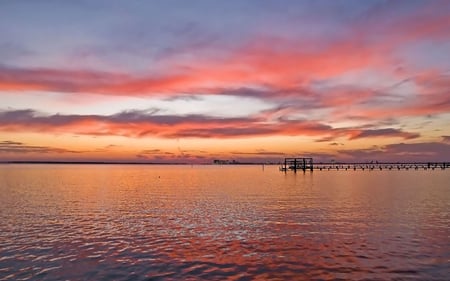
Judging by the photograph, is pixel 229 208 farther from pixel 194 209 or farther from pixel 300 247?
pixel 300 247

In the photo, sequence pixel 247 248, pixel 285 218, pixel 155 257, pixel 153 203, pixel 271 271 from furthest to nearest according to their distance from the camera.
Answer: pixel 153 203
pixel 285 218
pixel 247 248
pixel 155 257
pixel 271 271

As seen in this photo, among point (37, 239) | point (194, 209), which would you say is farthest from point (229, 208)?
point (37, 239)

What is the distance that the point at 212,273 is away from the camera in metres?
19.1

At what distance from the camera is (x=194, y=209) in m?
44.1

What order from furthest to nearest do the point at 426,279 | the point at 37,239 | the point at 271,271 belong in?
the point at 37,239, the point at 271,271, the point at 426,279

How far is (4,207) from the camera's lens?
1780 inches

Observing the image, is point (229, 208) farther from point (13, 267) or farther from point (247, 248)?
point (13, 267)

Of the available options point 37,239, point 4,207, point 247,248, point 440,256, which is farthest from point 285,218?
point 4,207

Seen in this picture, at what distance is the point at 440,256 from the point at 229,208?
82.7 feet

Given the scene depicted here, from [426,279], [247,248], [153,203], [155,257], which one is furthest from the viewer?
[153,203]

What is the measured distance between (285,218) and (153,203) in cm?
2084

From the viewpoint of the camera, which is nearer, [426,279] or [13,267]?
[426,279]

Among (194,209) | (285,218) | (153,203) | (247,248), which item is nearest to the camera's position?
(247,248)

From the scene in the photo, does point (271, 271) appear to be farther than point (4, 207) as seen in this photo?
No
